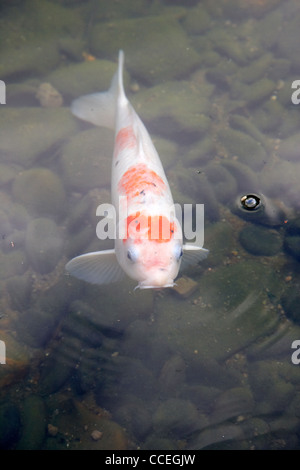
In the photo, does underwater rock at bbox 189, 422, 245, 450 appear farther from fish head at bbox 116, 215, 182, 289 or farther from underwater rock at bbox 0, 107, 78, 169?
underwater rock at bbox 0, 107, 78, 169

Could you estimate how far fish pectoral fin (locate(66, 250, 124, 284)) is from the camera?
3.69m

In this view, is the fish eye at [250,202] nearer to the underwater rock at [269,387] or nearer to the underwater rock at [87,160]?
the underwater rock at [87,160]

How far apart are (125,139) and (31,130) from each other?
1.84 meters

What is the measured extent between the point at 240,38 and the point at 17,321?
611cm

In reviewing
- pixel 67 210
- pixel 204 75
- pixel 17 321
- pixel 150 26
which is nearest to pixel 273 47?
pixel 204 75

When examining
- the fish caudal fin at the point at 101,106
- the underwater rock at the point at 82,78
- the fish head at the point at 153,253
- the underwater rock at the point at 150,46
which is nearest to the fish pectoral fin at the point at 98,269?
the fish head at the point at 153,253

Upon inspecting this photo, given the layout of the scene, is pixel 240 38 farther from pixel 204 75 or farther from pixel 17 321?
pixel 17 321

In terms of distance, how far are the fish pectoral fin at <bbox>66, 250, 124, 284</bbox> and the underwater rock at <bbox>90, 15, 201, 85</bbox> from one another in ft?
11.7

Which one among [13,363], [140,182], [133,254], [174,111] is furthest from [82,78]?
[13,363]

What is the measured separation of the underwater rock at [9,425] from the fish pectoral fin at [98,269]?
52.3 inches

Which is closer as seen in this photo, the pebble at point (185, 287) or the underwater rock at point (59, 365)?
the underwater rock at point (59, 365)

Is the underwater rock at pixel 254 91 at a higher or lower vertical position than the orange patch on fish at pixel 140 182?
higher

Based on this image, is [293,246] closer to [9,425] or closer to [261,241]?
[261,241]

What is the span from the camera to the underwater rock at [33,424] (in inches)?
120
